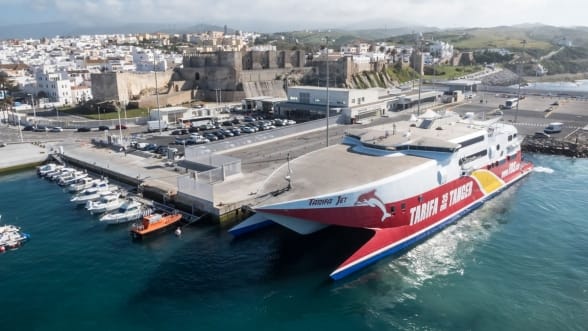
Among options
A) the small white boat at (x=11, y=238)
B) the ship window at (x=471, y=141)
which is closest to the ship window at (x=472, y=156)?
the ship window at (x=471, y=141)

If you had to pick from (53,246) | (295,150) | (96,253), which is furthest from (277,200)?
(295,150)

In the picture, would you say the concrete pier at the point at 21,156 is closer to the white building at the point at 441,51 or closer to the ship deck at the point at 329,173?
the ship deck at the point at 329,173

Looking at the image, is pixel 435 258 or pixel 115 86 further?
pixel 115 86

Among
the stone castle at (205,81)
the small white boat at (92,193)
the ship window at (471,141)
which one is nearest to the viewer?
the ship window at (471,141)

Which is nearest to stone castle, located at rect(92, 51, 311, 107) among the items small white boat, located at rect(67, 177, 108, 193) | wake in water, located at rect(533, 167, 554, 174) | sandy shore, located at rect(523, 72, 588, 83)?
small white boat, located at rect(67, 177, 108, 193)

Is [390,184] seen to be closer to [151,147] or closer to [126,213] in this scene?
[126,213]

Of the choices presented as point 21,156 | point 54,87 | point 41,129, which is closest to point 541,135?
point 21,156
